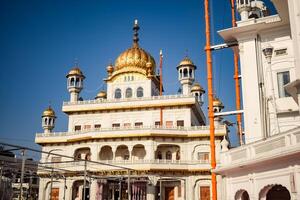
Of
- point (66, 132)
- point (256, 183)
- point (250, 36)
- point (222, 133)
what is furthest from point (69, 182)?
point (256, 183)

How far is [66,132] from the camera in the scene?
40.9 meters

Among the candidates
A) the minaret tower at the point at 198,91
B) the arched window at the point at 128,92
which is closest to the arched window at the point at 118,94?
the arched window at the point at 128,92

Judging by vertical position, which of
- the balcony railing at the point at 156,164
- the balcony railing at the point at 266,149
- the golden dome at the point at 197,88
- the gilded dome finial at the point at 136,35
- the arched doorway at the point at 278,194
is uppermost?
the gilded dome finial at the point at 136,35

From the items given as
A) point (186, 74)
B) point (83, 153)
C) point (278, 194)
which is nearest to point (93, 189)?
point (83, 153)

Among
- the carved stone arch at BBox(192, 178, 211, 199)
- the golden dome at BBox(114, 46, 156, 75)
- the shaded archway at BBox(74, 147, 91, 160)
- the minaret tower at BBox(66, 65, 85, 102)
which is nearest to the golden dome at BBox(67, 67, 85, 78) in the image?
the minaret tower at BBox(66, 65, 85, 102)

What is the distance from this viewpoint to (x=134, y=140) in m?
38.1

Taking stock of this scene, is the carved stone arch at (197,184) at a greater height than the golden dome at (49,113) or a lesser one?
lesser

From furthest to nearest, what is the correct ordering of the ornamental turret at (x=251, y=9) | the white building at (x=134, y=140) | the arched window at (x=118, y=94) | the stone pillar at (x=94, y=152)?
the arched window at (x=118, y=94) → the stone pillar at (x=94, y=152) → the white building at (x=134, y=140) → the ornamental turret at (x=251, y=9)

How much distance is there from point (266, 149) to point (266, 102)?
898 cm

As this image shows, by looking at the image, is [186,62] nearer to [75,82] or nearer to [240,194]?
[75,82]

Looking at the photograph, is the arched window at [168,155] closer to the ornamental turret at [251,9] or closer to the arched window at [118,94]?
the arched window at [118,94]

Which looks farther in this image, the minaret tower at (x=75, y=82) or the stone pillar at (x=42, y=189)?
the minaret tower at (x=75, y=82)

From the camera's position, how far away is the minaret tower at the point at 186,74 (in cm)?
4172

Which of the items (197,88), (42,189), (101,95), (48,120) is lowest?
(42,189)
